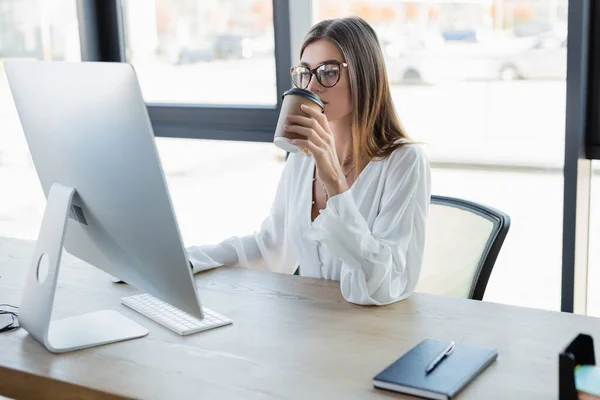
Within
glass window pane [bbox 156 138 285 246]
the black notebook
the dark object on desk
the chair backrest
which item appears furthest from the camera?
glass window pane [bbox 156 138 285 246]

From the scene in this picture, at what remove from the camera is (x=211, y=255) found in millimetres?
1981

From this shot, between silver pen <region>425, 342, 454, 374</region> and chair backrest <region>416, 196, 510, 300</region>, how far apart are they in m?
0.53

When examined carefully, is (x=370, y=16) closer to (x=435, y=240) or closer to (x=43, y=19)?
(x=435, y=240)

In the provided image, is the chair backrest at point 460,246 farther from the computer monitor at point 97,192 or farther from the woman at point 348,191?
the computer monitor at point 97,192

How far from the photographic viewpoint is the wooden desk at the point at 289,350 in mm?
1250

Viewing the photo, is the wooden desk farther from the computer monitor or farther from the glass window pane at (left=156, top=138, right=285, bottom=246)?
the glass window pane at (left=156, top=138, right=285, bottom=246)

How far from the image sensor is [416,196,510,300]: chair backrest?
6.07ft

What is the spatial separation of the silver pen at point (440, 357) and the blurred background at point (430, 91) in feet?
3.65

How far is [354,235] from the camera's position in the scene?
1.64 metres

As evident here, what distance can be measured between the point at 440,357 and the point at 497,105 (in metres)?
1.29

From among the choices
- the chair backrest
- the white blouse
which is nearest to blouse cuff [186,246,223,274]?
the white blouse

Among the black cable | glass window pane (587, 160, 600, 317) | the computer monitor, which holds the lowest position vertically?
glass window pane (587, 160, 600, 317)

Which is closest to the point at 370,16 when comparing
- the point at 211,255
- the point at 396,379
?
the point at 211,255

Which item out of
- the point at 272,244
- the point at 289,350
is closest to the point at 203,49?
the point at 272,244
